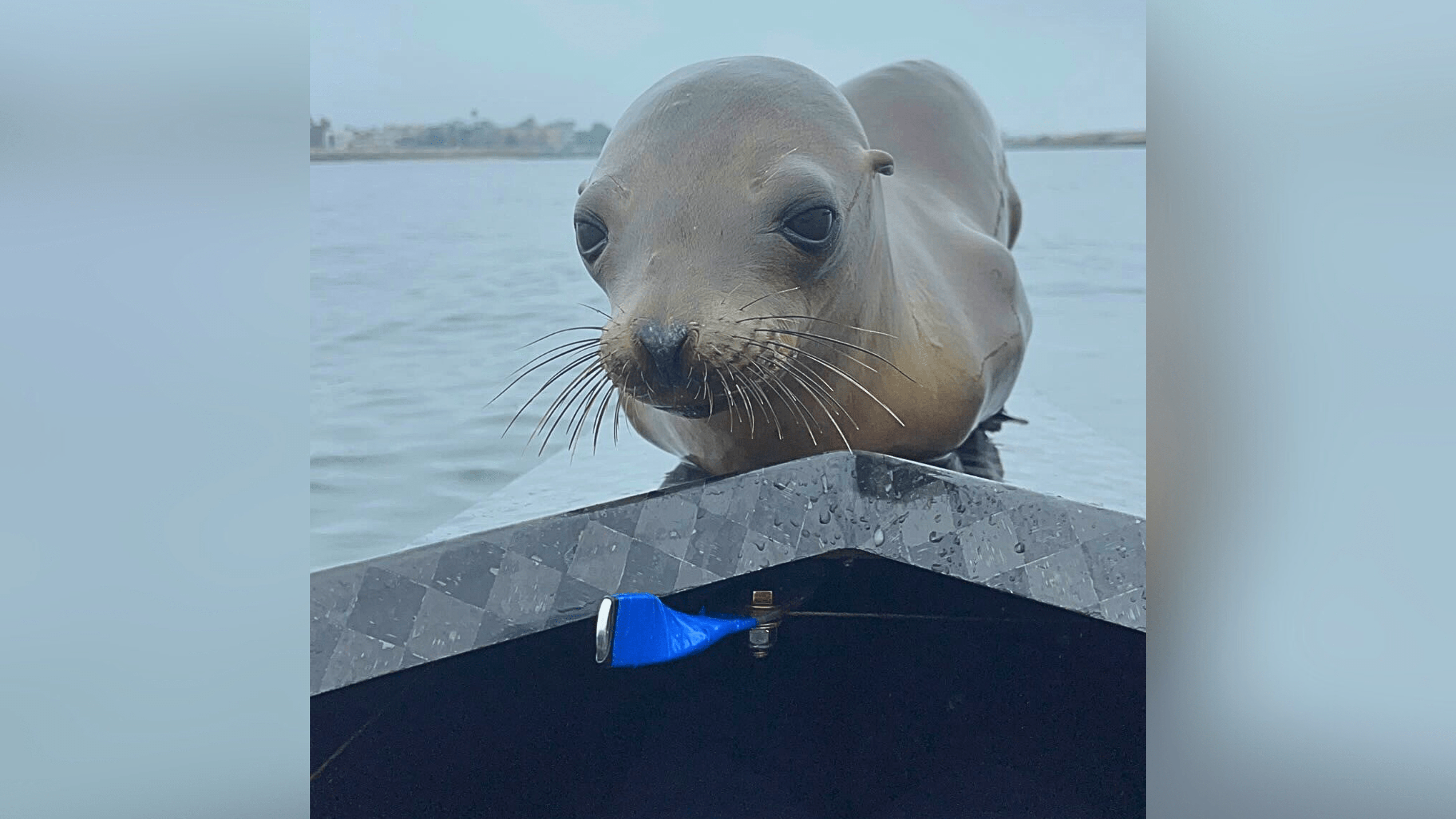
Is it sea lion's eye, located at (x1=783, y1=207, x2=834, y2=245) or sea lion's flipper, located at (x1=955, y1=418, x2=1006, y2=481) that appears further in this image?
sea lion's flipper, located at (x1=955, y1=418, x2=1006, y2=481)

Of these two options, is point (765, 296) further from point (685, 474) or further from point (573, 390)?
point (685, 474)

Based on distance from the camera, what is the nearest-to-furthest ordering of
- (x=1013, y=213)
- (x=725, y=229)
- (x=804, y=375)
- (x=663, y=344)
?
(x=663, y=344), (x=725, y=229), (x=804, y=375), (x=1013, y=213)

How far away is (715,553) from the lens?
1.08 metres

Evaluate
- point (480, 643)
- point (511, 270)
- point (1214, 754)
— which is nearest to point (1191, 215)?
point (1214, 754)

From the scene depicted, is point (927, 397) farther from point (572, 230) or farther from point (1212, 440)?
point (1212, 440)

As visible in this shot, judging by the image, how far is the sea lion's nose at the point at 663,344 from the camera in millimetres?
1229

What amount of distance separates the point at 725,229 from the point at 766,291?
0.08 meters

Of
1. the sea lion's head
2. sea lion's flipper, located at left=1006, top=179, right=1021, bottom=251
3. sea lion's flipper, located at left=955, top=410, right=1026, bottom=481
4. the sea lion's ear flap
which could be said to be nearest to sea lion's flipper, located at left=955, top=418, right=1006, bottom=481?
sea lion's flipper, located at left=955, top=410, right=1026, bottom=481

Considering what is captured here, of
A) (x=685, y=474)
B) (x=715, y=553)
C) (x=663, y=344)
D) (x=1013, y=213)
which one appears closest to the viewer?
(x=715, y=553)

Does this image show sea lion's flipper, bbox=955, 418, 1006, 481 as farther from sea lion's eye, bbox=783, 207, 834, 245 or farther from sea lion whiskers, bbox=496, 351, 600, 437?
sea lion whiskers, bbox=496, 351, 600, 437

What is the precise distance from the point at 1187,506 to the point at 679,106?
1090mm

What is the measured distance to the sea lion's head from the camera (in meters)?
1.26

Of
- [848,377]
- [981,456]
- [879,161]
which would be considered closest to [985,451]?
[981,456]

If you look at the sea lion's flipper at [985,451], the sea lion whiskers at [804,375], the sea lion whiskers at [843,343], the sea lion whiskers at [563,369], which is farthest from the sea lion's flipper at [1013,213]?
the sea lion whiskers at [563,369]
